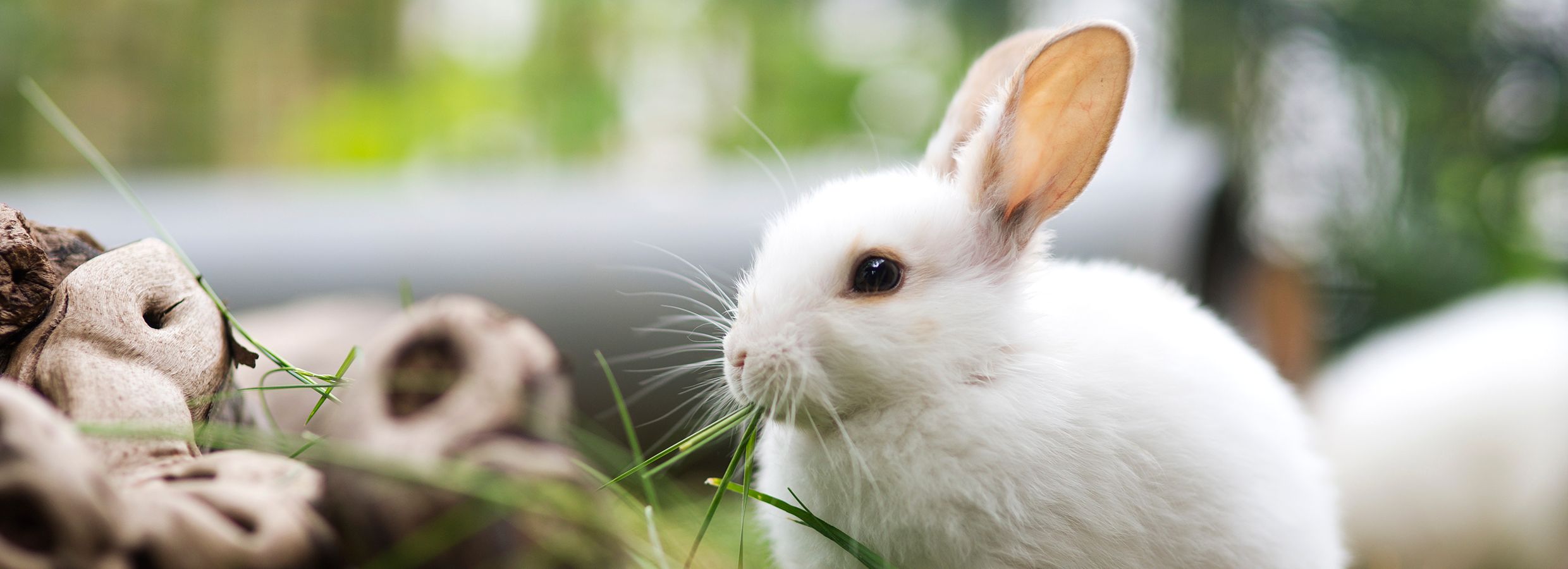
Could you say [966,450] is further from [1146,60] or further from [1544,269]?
[1544,269]

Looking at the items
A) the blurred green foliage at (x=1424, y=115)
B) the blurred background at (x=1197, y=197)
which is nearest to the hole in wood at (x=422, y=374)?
the blurred background at (x=1197, y=197)

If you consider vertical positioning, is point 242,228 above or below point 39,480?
below

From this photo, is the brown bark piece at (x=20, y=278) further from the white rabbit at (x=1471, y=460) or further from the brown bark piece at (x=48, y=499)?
the white rabbit at (x=1471, y=460)

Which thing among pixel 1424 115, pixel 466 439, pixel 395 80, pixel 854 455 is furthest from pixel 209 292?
pixel 395 80

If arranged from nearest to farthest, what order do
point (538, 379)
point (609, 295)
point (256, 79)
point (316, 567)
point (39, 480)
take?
point (39, 480) → point (316, 567) → point (538, 379) → point (609, 295) → point (256, 79)

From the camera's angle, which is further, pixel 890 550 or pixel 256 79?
pixel 256 79

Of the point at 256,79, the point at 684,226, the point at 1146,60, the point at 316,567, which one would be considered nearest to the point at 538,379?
the point at 316,567
